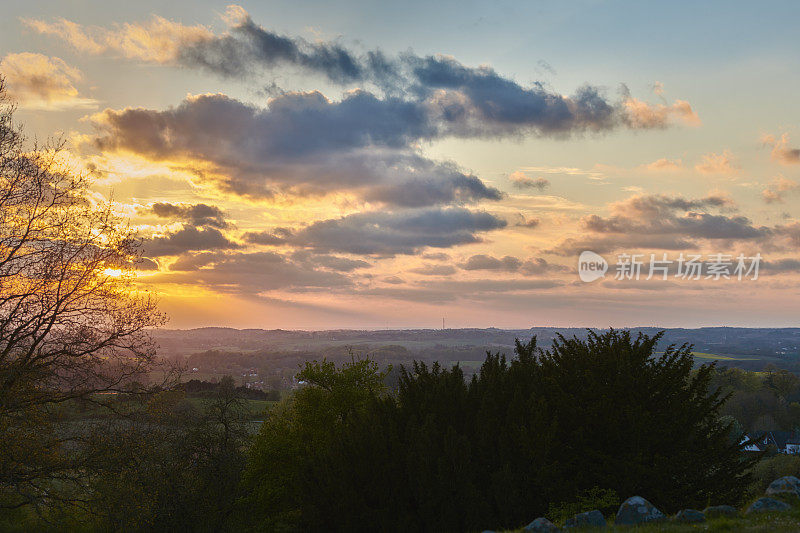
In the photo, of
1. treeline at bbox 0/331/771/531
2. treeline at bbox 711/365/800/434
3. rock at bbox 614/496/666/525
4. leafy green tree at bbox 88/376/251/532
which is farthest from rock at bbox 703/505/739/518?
treeline at bbox 711/365/800/434

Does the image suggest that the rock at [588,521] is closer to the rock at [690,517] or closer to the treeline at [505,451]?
the rock at [690,517]

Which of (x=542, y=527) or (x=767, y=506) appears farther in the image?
(x=767, y=506)

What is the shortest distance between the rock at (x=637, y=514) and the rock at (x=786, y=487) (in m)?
5.46

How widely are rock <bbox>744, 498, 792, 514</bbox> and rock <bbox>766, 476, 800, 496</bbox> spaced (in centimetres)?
191

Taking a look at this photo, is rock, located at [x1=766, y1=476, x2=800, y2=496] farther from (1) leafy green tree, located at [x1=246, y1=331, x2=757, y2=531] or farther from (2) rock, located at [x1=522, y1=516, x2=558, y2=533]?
(2) rock, located at [x1=522, y1=516, x2=558, y2=533]

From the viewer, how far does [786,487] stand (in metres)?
22.1

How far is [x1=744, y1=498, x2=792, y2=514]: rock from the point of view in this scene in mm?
19812

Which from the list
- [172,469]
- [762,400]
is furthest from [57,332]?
[762,400]

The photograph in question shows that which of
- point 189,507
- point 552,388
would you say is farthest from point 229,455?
point 552,388

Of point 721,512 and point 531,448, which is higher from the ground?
point 721,512

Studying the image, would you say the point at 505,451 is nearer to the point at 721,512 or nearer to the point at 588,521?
the point at 588,521

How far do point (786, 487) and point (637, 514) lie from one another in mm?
6752

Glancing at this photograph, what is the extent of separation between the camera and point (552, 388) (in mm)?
32531

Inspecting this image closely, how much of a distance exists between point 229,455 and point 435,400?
22550mm
